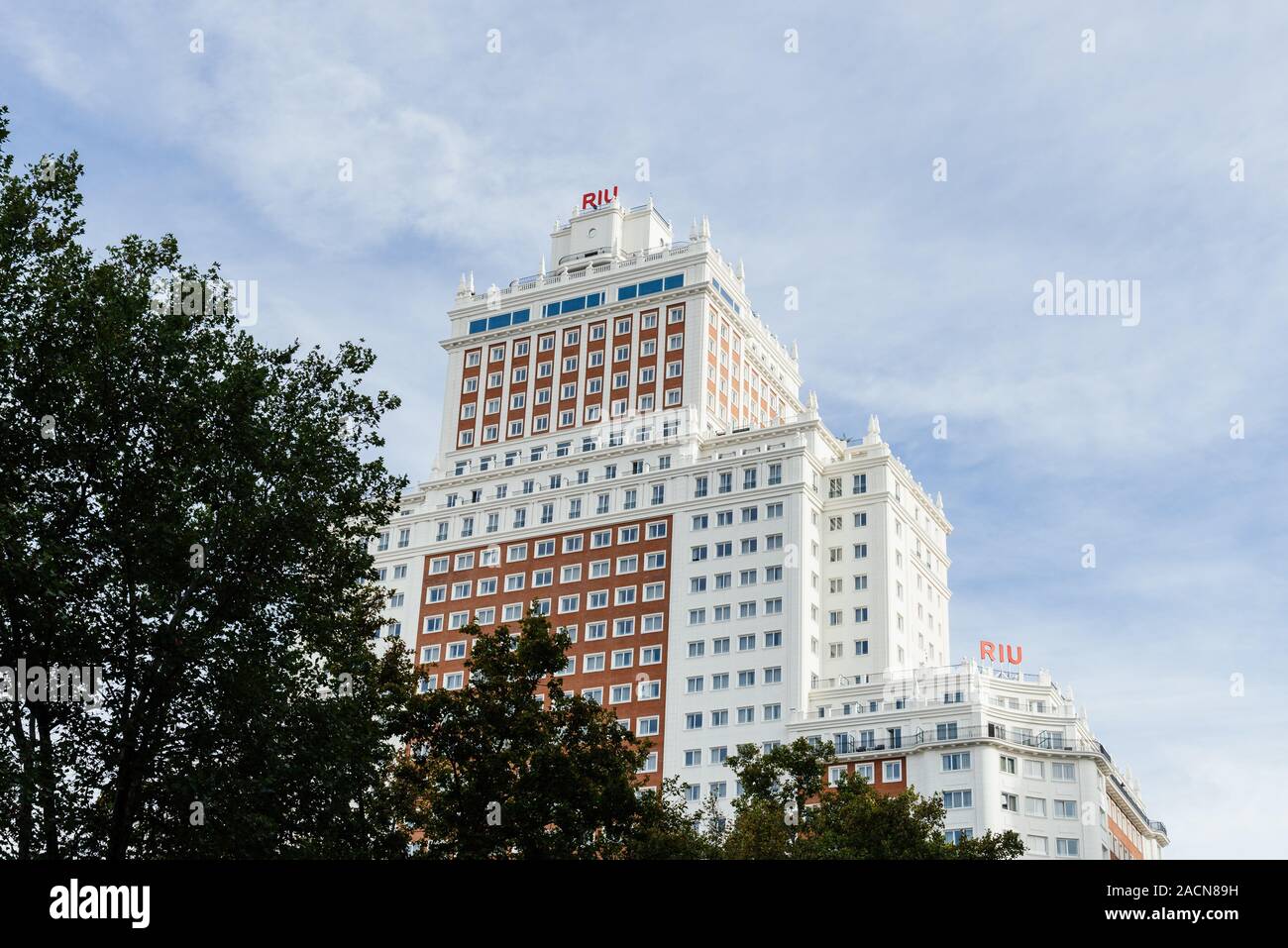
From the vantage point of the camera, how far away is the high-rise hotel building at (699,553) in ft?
338

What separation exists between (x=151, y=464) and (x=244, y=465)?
2.53m

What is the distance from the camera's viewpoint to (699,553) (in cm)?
12044

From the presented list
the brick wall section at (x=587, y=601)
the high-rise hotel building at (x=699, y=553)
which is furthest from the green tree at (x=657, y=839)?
the brick wall section at (x=587, y=601)

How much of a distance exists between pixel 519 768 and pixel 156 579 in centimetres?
1395

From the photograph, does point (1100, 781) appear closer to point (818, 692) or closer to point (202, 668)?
point (818, 692)

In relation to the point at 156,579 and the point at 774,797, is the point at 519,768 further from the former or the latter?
the point at 774,797

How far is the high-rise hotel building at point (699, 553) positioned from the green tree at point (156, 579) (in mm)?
70327

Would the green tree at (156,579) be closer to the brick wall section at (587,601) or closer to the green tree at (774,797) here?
the green tree at (774,797)

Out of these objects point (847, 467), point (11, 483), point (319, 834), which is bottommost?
point (319, 834)

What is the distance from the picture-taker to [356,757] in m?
37.8

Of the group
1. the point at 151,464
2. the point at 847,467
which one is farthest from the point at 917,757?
the point at 151,464

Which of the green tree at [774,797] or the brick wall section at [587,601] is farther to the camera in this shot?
the brick wall section at [587,601]

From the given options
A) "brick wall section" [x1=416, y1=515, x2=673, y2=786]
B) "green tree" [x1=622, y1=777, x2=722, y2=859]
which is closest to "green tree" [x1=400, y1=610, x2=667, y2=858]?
"green tree" [x1=622, y1=777, x2=722, y2=859]

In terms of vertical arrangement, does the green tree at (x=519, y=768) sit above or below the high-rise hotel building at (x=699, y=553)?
below
